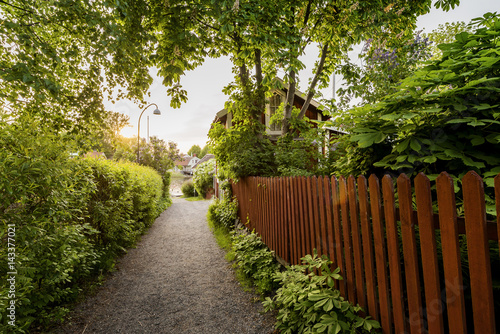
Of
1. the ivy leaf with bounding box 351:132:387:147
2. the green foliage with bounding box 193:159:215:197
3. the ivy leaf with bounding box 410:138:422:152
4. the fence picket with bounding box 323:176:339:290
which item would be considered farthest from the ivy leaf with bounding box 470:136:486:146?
the green foliage with bounding box 193:159:215:197

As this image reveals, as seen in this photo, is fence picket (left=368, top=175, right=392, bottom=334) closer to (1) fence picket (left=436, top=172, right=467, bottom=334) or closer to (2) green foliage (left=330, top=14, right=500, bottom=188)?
(2) green foliage (left=330, top=14, right=500, bottom=188)

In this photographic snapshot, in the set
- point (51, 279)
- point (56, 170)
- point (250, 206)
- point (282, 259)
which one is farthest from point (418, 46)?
point (51, 279)

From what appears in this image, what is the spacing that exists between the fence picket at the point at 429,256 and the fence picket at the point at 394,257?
→ 0.63ft

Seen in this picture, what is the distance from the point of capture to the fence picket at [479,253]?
→ 1.23 m

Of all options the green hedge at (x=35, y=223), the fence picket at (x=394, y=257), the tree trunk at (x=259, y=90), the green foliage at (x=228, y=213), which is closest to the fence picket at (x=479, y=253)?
the fence picket at (x=394, y=257)

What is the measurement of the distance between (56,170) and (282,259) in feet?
10.5

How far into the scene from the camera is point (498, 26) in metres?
1.79

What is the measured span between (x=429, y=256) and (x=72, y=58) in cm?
515

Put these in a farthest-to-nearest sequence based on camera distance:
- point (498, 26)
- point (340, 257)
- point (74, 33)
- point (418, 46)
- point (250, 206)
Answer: point (418, 46)
point (250, 206)
point (74, 33)
point (340, 257)
point (498, 26)

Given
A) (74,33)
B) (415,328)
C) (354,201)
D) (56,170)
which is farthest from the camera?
(74,33)

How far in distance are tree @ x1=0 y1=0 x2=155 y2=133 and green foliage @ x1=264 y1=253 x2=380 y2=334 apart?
3.56 metres

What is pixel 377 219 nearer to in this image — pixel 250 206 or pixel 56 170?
pixel 56 170

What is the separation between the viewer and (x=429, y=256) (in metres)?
1.52

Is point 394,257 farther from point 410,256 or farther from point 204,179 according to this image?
point 204,179
